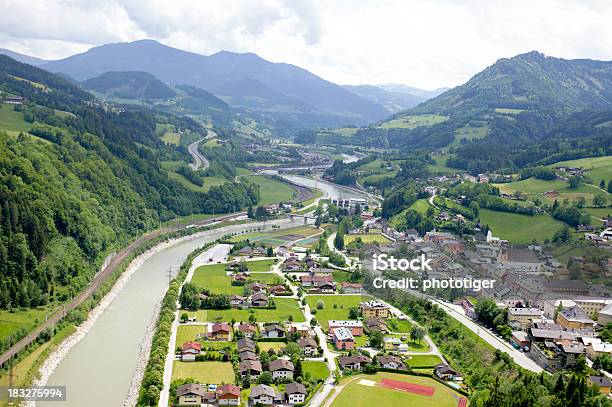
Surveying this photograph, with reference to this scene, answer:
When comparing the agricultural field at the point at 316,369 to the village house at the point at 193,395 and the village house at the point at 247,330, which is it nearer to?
the village house at the point at 247,330

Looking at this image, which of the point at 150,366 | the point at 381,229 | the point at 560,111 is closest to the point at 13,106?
the point at 381,229

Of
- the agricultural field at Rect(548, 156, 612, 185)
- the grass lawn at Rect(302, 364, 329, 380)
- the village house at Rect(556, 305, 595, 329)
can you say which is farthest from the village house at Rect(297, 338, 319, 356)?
the agricultural field at Rect(548, 156, 612, 185)

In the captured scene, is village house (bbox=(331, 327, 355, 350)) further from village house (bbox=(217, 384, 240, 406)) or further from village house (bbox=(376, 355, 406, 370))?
village house (bbox=(217, 384, 240, 406))

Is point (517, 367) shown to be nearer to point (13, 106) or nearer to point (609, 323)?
point (609, 323)

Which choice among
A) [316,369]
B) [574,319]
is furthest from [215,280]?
[574,319]

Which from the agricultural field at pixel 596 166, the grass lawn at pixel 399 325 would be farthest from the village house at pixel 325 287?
the agricultural field at pixel 596 166

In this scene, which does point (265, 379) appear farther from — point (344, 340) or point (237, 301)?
point (237, 301)
